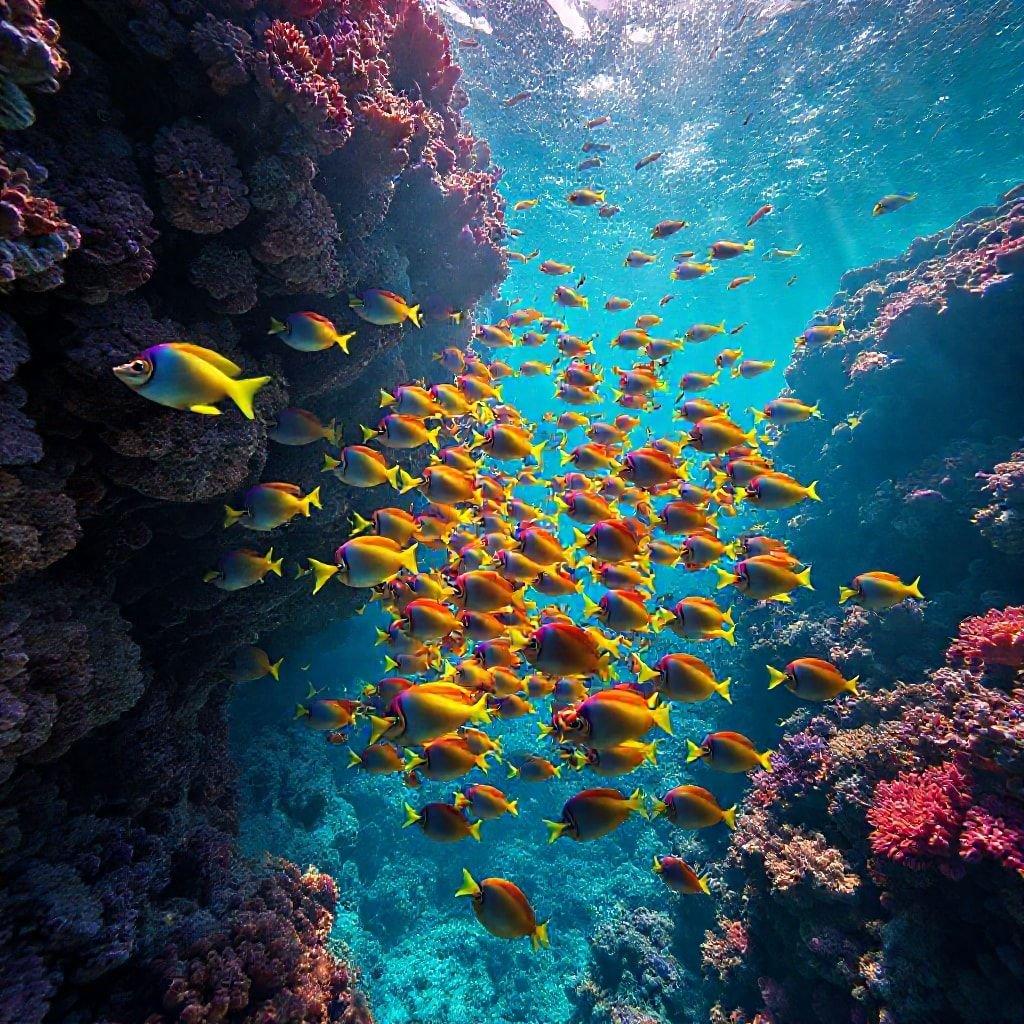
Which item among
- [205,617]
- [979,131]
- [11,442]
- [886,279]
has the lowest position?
[205,617]

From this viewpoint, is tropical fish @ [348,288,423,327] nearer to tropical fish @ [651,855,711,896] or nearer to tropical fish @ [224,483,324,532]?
tropical fish @ [224,483,324,532]

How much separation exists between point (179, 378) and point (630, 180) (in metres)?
26.8

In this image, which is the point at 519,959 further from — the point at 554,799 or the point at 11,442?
the point at 11,442

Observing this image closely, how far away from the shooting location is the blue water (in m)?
10.9

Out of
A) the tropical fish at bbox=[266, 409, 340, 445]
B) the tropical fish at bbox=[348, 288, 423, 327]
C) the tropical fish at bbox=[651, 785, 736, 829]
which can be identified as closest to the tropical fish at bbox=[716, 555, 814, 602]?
the tropical fish at bbox=[651, 785, 736, 829]

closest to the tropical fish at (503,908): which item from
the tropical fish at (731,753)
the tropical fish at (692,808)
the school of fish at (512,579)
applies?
the school of fish at (512,579)

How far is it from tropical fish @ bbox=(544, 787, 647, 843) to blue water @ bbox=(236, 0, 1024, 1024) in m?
8.04

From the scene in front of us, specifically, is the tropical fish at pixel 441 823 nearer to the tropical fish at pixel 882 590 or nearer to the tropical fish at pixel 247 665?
the tropical fish at pixel 247 665

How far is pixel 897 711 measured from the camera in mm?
8500

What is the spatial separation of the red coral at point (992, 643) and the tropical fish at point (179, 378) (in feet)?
28.7

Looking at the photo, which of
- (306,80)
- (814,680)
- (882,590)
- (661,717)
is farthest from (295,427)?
(882,590)

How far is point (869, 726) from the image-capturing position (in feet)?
27.0

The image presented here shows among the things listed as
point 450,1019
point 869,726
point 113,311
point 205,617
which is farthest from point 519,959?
point 113,311

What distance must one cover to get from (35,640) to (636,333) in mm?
7559
